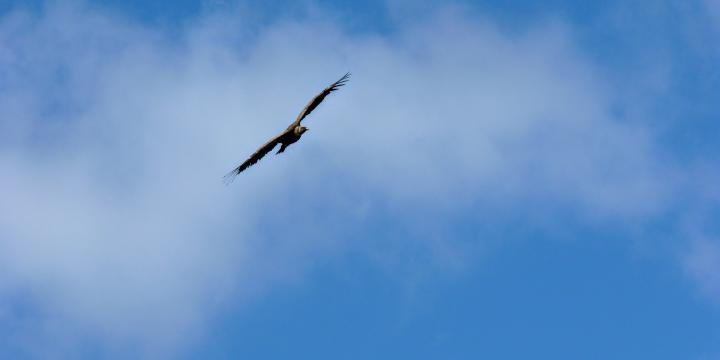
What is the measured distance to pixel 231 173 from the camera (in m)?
49.8

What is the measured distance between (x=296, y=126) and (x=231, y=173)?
14.5 feet

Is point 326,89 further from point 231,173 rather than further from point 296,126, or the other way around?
point 231,173

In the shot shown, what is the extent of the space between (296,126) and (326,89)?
2.56 m

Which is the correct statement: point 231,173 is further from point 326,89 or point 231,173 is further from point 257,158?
point 326,89

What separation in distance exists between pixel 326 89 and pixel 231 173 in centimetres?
673

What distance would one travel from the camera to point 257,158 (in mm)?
51469

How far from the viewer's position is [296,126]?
2021 inches

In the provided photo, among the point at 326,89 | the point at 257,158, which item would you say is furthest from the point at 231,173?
the point at 326,89

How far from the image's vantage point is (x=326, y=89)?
167 feet

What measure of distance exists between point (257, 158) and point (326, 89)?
5.24 metres

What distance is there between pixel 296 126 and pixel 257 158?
2.71 meters

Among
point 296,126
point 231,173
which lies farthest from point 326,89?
point 231,173
